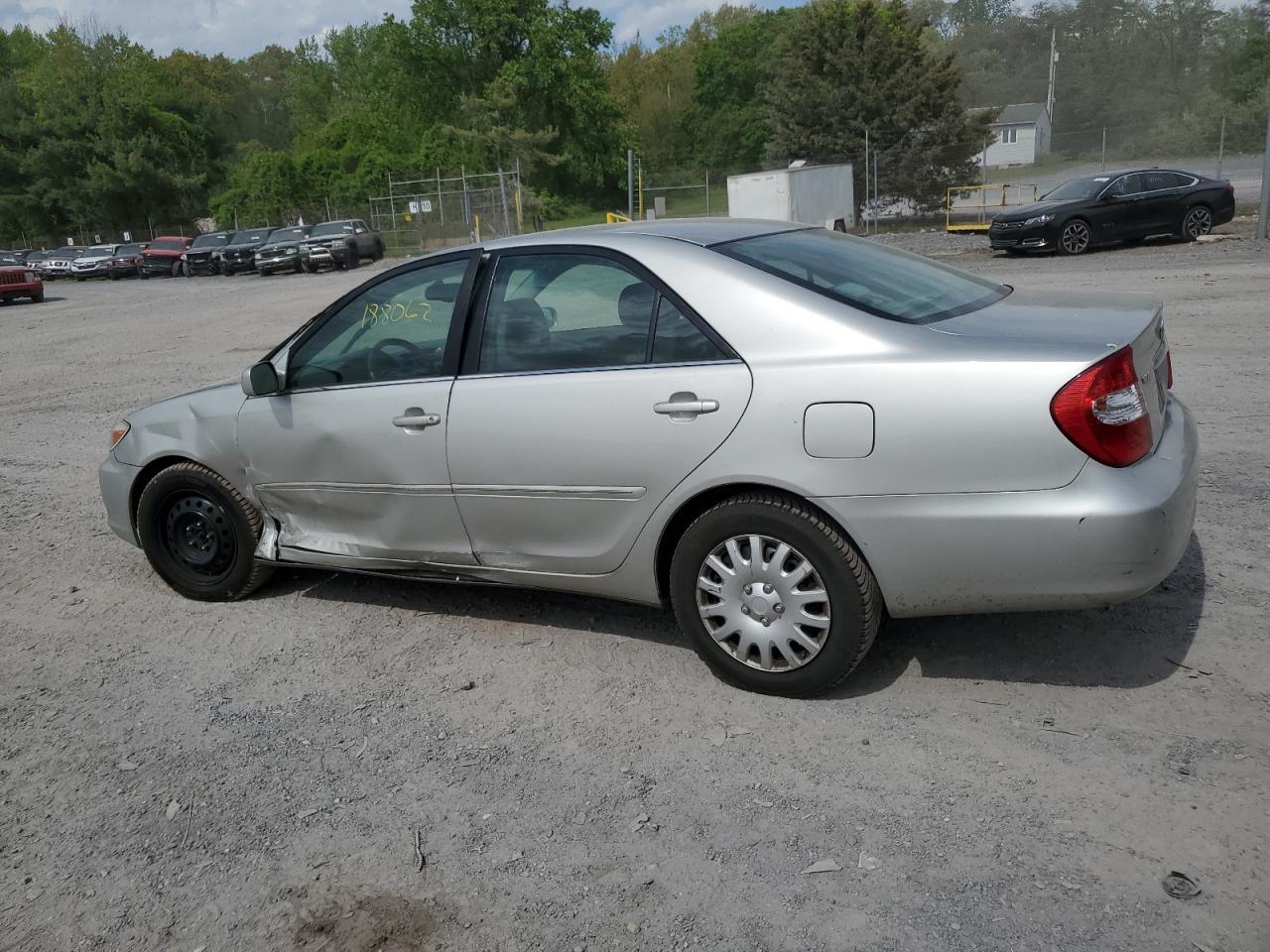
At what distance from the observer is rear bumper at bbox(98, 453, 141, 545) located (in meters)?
5.32

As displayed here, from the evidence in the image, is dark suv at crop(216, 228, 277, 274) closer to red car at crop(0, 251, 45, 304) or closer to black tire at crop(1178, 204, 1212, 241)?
red car at crop(0, 251, 45, 304)

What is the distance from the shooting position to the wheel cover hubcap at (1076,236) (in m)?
20.2

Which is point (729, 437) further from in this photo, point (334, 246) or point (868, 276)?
point (334, 246)

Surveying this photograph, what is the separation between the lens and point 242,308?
23.2 metres

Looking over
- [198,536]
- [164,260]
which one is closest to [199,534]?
[198,536]

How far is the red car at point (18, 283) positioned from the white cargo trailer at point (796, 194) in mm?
20422

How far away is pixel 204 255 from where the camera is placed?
134 ft

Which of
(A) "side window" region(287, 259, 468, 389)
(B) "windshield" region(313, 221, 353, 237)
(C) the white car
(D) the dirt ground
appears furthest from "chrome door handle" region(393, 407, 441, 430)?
(C) the white car

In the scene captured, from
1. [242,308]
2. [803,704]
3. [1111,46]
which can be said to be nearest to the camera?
[803,704]

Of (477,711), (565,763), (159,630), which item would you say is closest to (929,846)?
(565,763)

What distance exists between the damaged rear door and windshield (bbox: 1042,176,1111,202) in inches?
737

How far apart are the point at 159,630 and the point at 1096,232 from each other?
19.3 metres

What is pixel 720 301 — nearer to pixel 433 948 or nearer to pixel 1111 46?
pixel 433 948

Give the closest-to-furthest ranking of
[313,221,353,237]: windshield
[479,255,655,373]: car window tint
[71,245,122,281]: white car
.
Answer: [479,255,655,373]: car window tint, [313,221,353,237]: windshield, [71,245,122,281]: white car
